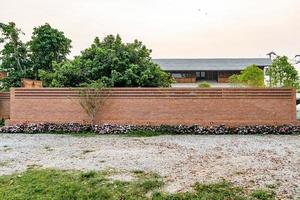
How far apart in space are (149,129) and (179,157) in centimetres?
563

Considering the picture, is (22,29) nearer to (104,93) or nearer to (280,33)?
(104,93)

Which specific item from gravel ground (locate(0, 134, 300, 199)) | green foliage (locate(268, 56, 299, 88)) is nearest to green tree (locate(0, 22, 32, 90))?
gravel ground (locate(0, 134, 300, 199))

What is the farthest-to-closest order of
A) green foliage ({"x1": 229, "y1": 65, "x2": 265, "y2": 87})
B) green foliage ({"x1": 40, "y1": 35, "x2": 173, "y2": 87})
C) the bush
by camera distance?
green foliage ({"x1": 229, "y1": 65, "x2": 265, "y2": 87})
green foliage ({"x1": 40, "y1": 35, "x2": 173, "y2": 87})
the bush

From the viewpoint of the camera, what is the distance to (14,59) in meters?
25.7

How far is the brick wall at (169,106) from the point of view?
15.1 m

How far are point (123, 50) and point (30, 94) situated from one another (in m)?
5.04

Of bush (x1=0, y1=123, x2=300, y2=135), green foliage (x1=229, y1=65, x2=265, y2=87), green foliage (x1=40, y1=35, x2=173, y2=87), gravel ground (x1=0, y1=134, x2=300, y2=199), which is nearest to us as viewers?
gravel ground (x1=0, y1=134, x2=300, y2=199)

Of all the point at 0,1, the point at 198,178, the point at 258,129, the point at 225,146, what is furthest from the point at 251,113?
the point at 0,1

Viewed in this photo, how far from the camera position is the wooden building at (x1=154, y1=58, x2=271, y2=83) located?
32.5m

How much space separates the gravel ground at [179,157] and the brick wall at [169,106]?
1941 mm

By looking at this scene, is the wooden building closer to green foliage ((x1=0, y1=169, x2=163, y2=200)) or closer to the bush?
the bush

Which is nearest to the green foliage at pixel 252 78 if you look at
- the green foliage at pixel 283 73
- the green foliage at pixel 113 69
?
the green foliage at pixel 283 73

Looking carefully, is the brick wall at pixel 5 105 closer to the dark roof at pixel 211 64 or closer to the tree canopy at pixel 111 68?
the tree canopy at pixel 111 68

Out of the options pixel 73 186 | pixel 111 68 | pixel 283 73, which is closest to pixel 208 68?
pixel 283 73
